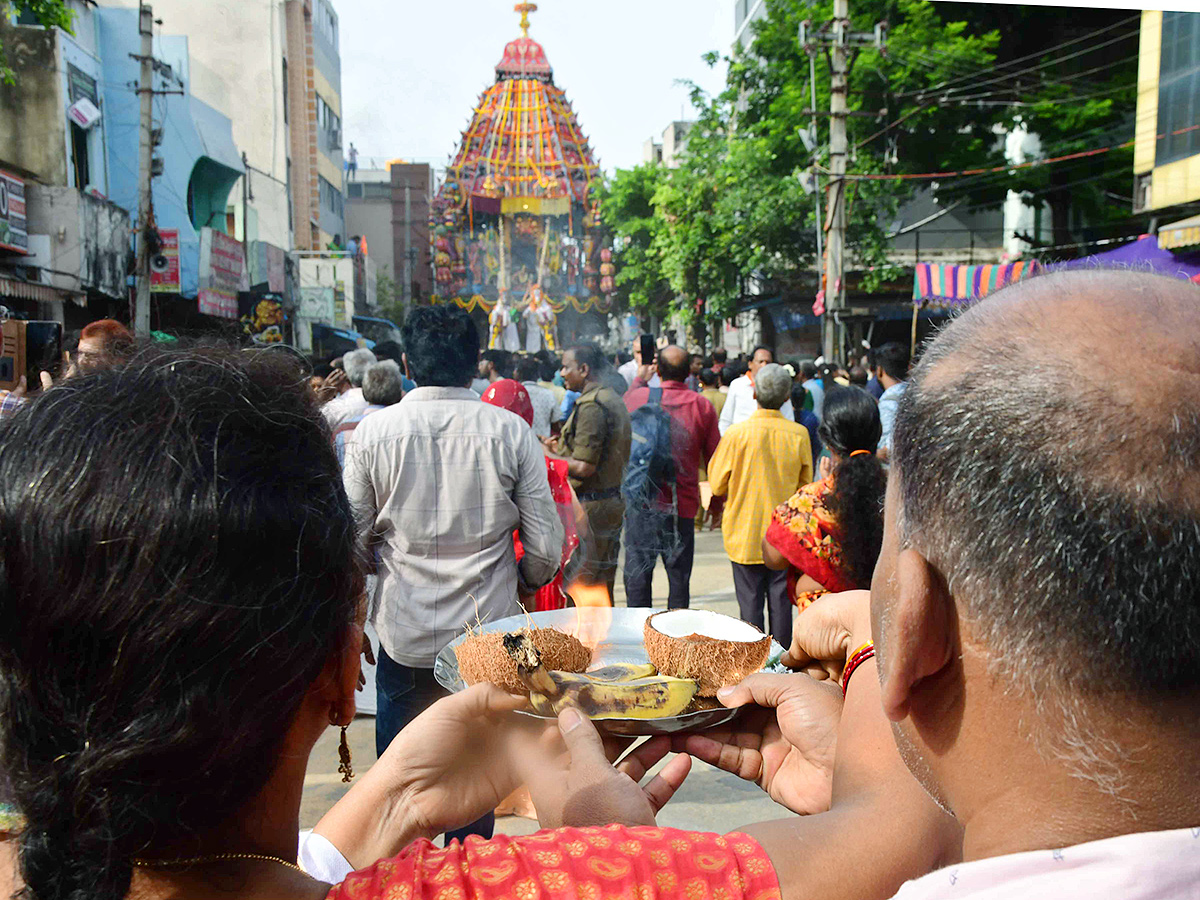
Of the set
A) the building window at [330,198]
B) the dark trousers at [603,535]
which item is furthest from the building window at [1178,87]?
the building window at [330,198]

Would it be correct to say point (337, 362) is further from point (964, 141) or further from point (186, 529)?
point (964, 141)

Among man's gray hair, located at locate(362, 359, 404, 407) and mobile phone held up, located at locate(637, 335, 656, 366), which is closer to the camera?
man's gray hair, located at locate(362, 359, 404, 407)

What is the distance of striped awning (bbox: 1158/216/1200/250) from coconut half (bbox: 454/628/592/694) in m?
11.8

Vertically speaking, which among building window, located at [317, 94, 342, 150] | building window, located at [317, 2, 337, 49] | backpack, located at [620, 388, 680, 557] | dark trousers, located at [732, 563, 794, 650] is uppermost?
building window, located at [317, 2, 337, 49]

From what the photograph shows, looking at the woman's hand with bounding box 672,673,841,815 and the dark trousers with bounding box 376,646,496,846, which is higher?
the woman's hand with bounding box 672,673,841,815

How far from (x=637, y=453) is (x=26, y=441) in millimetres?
5511

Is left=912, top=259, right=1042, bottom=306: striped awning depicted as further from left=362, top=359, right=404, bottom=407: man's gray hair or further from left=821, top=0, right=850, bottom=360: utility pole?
left=362, top=359, right=404, bottom=407: man's gray hair

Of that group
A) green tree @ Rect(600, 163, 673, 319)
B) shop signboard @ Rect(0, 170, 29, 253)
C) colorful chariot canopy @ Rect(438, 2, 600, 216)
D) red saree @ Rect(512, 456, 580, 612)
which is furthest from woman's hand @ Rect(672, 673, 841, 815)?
colorful chariot canopy @ Rect(438, 2, 600, 216)

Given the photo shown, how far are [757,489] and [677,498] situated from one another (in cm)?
95

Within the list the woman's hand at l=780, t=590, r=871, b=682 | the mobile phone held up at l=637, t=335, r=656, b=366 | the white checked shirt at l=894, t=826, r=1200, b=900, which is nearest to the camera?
the white checked shirt at l=894, t=826, r=1200, b=900

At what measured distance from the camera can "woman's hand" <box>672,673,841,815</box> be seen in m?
1.55

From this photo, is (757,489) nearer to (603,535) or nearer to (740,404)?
(603,535)

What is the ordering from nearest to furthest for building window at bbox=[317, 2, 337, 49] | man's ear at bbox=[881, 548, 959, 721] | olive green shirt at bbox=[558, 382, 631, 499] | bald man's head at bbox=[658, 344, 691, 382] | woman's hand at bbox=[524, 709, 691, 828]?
1. man's ear at bbox=[881, 548, 959, 721]
2. woman's hand at bbox=[524, 709, 691, 828]
3. olive green shirt at bbox=[558, 382, 631, 499]
4. bald man's head at bbox=[658, 344, 691, 382]
5. building window at bbox=[317, 2, 337, 49]

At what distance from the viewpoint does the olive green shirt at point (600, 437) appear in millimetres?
5594
